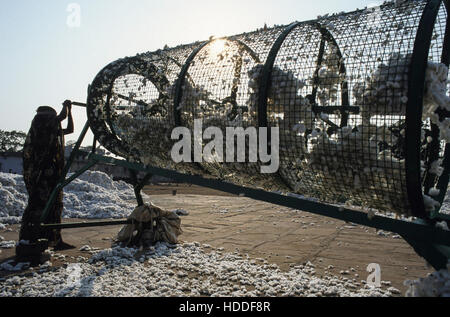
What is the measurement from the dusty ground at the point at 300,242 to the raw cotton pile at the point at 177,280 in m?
0.37

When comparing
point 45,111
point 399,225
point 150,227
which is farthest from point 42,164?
point 399,225

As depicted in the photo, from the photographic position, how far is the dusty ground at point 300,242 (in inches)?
167

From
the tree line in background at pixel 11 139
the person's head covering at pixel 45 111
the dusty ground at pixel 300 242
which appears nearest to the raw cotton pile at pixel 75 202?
the dusty ground at pixel 300 242

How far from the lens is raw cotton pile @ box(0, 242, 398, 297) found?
10.7 ft

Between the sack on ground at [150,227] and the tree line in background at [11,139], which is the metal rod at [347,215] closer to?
the sack on ground at [150,227]

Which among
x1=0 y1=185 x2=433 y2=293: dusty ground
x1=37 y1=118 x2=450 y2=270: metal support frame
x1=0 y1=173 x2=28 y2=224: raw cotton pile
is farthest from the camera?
x1=0 y1=173 x2=28 y2=224: raw cotton pile

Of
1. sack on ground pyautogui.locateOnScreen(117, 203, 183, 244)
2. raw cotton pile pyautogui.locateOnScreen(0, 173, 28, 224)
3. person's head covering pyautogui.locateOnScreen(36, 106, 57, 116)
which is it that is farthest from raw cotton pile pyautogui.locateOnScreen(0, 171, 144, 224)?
person's head covering pyautogui.locateOnScreen(36, 106, 57, 116)

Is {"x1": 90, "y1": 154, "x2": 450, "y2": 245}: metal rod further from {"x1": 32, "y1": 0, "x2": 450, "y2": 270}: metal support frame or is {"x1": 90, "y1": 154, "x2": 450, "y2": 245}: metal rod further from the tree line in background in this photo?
the tree line in background

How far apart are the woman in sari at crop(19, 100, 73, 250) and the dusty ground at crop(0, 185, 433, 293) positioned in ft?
2.11

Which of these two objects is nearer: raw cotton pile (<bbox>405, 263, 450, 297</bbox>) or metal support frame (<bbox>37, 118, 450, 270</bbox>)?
raw cotton pile (<bbox>405, 263, 450, 297</bbox>)

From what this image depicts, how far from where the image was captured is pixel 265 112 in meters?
2.58

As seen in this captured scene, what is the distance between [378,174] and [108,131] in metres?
3.53

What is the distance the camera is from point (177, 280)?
3645 millimetres
